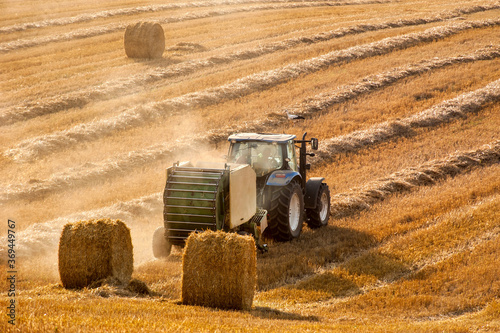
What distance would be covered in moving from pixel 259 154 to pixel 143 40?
15885 mm

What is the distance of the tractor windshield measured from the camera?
1161 cm

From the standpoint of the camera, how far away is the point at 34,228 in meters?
11.4

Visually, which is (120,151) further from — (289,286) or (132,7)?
(132,7)

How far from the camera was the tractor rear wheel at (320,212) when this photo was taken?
39.7 feet

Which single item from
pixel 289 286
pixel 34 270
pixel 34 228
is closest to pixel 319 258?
pixel 289 286

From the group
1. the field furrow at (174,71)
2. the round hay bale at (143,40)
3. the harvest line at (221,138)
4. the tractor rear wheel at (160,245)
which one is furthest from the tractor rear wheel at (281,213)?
the round hay bale at (143,40)

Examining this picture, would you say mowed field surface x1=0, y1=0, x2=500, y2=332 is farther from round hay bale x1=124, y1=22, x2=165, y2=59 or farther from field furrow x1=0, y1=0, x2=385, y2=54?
round hay bale x1=124, y1=22, x2=165, y2=59

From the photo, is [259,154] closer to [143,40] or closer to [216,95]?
[216,95]

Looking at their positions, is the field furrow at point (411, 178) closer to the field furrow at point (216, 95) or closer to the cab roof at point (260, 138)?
the cab roof at point (260, 138)

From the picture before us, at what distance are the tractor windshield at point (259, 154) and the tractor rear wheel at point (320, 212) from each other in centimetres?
123

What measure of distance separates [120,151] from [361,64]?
41.1ft

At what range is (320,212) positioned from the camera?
40.4 ft

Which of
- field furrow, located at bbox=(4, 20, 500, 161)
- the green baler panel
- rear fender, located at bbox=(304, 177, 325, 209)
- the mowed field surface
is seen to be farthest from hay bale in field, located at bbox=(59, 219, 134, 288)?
field furrow, located at bbox=(4, 20, 500, 161)

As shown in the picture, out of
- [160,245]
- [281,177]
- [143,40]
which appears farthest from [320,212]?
[143,40]
